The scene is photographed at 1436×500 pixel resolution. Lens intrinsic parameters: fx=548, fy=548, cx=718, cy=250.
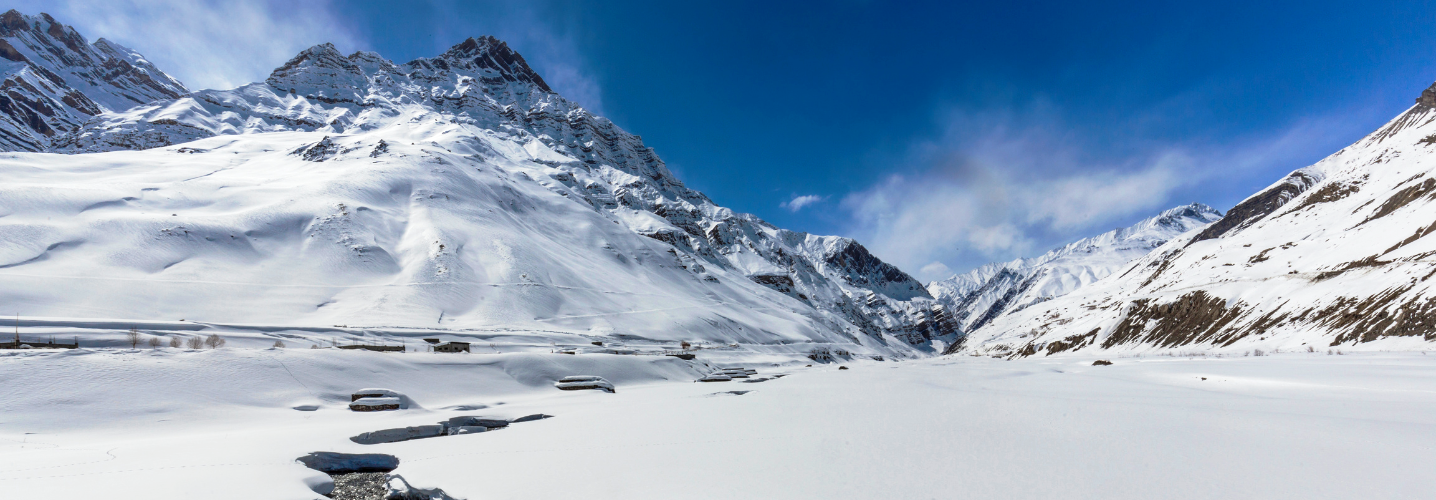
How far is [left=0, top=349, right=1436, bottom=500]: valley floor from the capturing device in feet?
18.4

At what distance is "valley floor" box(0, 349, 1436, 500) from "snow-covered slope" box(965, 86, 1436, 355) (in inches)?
1143

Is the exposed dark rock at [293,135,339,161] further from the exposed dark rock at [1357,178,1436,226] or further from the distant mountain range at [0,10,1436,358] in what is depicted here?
the exposed dark rock at [1357,178,1436,226]

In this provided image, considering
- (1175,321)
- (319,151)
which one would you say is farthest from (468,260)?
(1175,321)

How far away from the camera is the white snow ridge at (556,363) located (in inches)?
249

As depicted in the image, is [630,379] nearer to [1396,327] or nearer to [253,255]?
[1396,327]

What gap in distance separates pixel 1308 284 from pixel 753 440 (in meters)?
66.7

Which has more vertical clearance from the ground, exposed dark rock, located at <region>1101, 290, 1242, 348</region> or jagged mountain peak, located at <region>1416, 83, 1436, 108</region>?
jagged mountain peak, located at <region>1416, 83, 1436, 108</region>

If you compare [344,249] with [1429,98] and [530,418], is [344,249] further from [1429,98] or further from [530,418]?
[1429,98]

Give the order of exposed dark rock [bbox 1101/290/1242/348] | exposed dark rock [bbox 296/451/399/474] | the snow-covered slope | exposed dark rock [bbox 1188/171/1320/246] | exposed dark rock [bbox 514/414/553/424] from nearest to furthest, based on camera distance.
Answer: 1. exposed dark rock [bbox 296/451/399/474]
2. exposed dark rock [bbox 514/414/553/424]
3. the snow-covered slope
4. exposed dark rock [bbox 1101/290/1242/348]
5. exposed dark rock [bbox 1188/171/1320/246]

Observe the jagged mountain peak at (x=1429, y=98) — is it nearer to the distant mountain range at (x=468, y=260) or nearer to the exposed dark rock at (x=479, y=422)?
the distant mountain range at (x=468, y=260)

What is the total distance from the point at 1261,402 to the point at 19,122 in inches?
10978

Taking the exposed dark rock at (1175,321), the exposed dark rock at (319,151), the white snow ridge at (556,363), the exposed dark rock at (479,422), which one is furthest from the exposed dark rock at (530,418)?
the exposed dark rock at (319,151)

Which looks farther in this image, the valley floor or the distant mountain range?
the distant mountain range

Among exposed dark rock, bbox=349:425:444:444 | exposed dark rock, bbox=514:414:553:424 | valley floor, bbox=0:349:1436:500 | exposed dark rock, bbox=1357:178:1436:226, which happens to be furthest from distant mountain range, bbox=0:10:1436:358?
exposed dark rock, bbox=349:425:444:444
